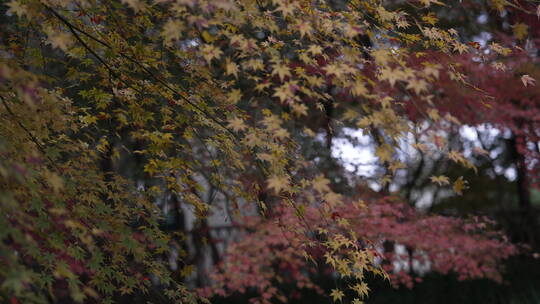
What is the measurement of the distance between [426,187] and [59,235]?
11.3 meters

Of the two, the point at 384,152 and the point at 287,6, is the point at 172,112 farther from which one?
the point at 384,152

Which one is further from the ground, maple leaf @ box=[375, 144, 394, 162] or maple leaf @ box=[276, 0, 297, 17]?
maple leaf @ box=[276, 0, 297, 17]

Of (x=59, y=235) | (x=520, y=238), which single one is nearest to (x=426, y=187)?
(x=520, y=238)

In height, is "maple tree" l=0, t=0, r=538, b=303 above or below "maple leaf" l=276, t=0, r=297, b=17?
below

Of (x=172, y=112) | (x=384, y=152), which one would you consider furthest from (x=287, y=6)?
(x=172, y=112)

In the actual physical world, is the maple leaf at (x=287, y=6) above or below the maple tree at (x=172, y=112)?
above

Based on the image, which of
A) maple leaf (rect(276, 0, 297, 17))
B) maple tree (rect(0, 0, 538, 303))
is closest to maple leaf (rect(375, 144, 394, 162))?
maple tree (rect(0, 0, 538, 303))

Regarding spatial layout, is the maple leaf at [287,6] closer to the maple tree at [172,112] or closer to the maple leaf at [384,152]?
the maple tree at [172,112]

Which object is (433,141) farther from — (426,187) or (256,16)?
(426,187)

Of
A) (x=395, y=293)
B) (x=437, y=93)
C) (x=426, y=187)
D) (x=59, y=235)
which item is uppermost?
(x=59, y=235)

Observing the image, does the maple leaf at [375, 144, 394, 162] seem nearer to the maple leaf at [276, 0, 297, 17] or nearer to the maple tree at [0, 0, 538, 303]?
the maple tree at [0, 0, 538, 303]

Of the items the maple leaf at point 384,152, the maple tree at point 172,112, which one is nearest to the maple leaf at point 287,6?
the maple tree at point 172,112

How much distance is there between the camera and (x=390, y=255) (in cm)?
906

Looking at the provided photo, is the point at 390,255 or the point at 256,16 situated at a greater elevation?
the point at 256,16
